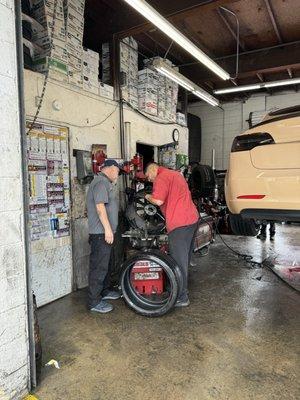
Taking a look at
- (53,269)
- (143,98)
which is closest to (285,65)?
(143,98)

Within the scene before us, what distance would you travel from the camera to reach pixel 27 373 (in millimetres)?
1978

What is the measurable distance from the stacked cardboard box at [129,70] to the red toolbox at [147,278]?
2810 millimetres

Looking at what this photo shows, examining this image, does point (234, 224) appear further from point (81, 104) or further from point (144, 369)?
point (81, 104)

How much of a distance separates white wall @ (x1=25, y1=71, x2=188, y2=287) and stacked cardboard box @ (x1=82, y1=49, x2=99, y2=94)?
106 millimetres

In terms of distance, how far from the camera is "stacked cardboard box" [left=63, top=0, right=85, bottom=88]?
3.69 meters

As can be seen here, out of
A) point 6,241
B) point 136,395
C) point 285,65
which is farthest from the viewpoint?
point 285,65

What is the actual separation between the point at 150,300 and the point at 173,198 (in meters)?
1.13

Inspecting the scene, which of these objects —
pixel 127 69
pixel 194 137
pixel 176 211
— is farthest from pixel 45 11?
pixel 194 137

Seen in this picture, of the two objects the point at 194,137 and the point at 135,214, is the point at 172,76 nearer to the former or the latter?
the point at 135,214

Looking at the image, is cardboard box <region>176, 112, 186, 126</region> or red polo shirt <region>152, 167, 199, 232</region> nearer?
red polo shirt <region>152, 167, 199, 232</region>

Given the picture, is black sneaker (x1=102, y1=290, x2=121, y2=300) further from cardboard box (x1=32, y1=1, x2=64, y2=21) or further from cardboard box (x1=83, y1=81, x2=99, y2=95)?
cardboard box (x1=32, y1=1, x2=64, y2=21)

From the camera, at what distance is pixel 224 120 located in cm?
959

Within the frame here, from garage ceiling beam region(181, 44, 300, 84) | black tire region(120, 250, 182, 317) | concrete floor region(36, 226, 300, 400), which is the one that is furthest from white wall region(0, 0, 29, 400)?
garage ceiling beam region(181, 44, 300, 84)

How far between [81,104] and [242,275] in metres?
3.24
